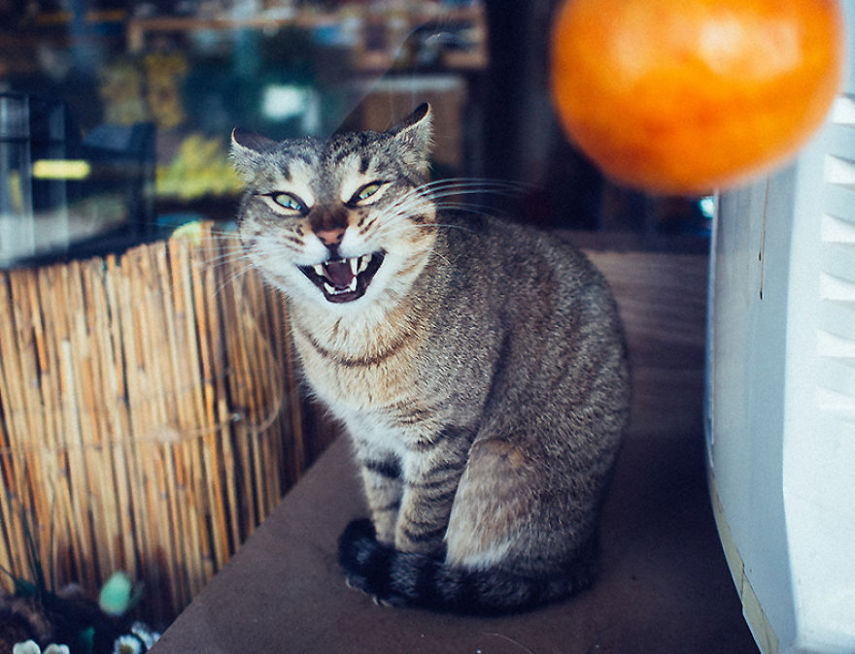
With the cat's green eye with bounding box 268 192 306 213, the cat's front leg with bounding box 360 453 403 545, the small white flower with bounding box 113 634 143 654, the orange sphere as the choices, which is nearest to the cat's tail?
the cat's front leg with bounding box 360 453 403 545

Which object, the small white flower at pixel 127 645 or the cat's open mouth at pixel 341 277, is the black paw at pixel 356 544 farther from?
the cat's open mouth at pixel 341 277

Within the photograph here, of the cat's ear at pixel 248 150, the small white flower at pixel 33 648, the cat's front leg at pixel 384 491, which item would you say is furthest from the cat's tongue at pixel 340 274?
the small white flower at pixel 33 648

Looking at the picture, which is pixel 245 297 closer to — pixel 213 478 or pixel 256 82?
pixel 213 478

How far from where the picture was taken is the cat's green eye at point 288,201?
91 centimetres

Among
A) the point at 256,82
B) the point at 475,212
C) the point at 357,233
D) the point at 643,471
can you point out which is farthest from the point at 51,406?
the point at 256,82

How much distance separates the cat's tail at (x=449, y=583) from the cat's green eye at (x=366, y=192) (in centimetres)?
58

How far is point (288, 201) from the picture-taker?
92 cm

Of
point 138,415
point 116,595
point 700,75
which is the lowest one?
point 116,595

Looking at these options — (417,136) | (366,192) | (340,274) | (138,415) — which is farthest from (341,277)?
(138,415)

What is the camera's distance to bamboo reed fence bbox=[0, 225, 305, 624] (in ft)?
3.42

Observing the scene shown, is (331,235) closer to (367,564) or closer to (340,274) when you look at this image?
(340,274)

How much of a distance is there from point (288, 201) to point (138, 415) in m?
0.57

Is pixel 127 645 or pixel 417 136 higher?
pixel 417 136

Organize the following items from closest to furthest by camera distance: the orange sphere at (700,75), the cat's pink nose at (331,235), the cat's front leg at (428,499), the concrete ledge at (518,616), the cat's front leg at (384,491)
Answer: the orange sphere at (700,75) → the cat's pink nose at (331,235) → the concrete ledge at (518,616) → the cat's front leg at (428,499) → the cat's front leg at (384,491)
